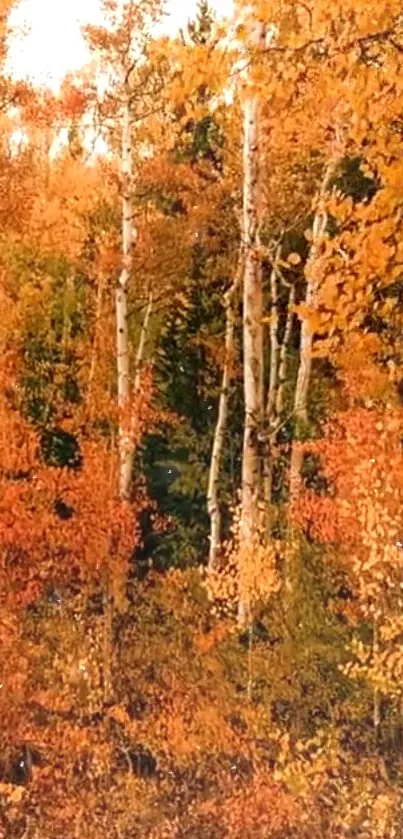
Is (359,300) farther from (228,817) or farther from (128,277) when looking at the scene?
(128,277)

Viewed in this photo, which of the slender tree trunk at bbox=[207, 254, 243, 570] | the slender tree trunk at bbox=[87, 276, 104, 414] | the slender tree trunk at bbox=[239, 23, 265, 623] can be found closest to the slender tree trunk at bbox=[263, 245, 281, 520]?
the slender tree trunk at bbox=[239, 23, 265, 623]

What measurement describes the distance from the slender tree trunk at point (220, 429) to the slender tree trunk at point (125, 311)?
3.58 ft

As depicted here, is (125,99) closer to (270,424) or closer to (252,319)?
(252,319)

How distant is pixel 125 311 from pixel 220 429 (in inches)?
75.2

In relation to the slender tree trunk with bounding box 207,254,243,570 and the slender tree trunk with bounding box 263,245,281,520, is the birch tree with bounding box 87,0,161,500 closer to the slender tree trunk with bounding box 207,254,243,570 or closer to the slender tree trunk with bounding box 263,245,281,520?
the slender tree trunk with bounding box 207,254,243,570

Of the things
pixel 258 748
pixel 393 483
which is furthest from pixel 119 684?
pixel 393 483

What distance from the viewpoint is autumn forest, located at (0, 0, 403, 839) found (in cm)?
1148

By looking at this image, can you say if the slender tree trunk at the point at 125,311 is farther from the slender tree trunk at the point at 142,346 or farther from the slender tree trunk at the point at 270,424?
the slender tree trunk at the point at 270,424

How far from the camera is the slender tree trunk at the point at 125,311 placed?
1321cm

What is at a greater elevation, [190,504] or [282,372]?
[282,372]

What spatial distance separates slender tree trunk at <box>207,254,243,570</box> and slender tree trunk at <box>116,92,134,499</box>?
109 cm

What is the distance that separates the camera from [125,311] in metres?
13.3

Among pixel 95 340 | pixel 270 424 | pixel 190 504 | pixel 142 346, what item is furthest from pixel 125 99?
pixel 190 504

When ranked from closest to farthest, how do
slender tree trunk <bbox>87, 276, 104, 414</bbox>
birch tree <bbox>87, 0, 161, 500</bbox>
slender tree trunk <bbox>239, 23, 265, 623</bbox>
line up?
slender tree trunk <bbox>239, 23, 265, 623</bbox>, birch tree <bbox>87, 0, 161, 500</bbox>, slender tree trunk <bbox>87, 276, 104, 414</bbox>
